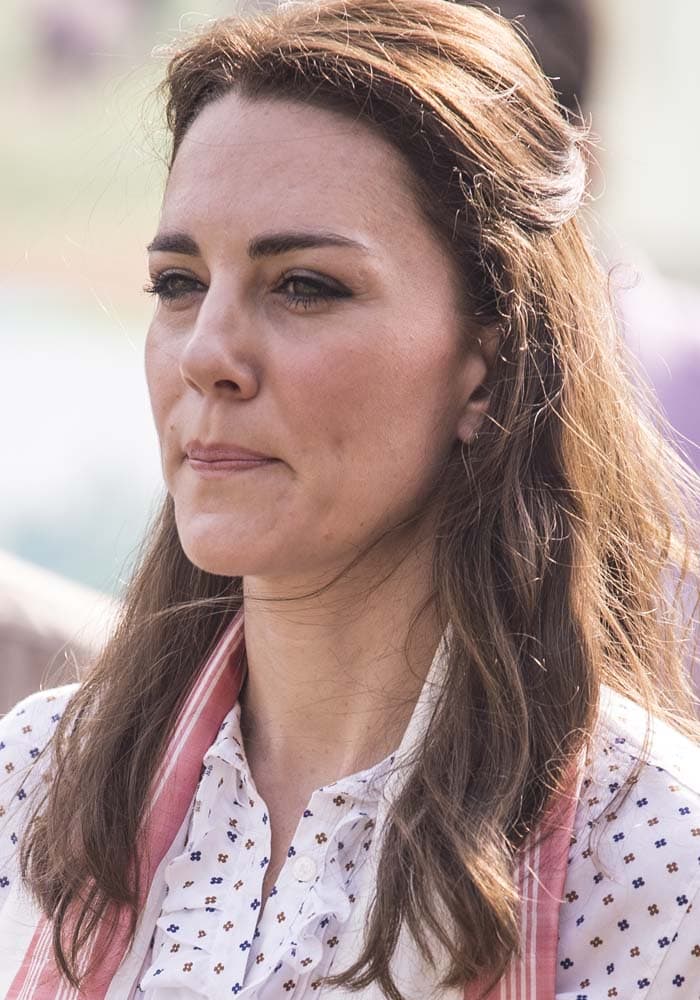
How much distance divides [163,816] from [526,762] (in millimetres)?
501

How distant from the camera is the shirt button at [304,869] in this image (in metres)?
1.90

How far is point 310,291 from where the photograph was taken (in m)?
1.92

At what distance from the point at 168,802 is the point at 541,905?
0.54 metres

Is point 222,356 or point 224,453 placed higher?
point 222,356

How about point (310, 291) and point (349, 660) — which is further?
point (349, 660)

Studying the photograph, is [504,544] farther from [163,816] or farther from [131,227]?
[131,227]

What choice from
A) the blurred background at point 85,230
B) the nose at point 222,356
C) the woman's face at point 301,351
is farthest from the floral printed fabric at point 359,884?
the blurred background at point 85,230

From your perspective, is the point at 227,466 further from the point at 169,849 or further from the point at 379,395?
the point at 169,849

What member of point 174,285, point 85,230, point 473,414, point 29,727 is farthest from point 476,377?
point 85,230

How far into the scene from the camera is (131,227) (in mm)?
13516

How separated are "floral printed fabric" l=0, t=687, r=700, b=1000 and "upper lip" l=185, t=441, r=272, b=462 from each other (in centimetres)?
40

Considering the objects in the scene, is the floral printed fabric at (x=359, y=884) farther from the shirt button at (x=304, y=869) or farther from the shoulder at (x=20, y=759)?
the shoulder at (x=20, y=759)

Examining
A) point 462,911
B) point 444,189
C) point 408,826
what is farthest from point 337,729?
point 444,189

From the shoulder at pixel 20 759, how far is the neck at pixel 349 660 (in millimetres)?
409
